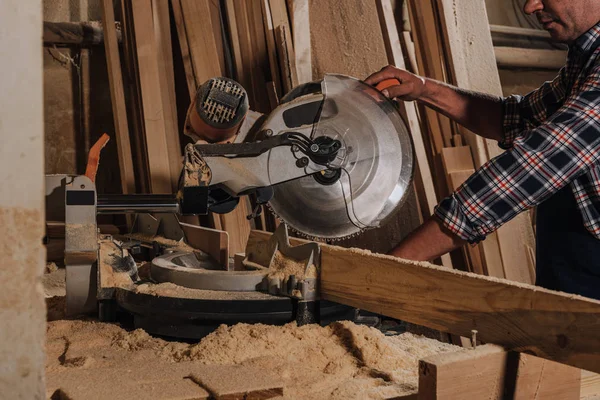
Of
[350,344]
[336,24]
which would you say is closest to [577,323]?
[350,344]

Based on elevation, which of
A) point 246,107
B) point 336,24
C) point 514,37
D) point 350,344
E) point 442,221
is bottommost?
point 350,344

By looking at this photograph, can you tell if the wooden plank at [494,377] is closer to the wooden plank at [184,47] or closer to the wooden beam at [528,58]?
the wooden plank at [184,47]

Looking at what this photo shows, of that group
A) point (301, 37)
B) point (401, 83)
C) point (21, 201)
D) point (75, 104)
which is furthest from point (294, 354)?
point (75, 104)

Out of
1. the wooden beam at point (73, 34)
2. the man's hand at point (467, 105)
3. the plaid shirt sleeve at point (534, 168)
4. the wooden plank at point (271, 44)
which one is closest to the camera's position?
the plaid shirt sleeve at point (534, 168)

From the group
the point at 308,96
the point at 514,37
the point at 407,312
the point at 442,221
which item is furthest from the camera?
the point at 514,37

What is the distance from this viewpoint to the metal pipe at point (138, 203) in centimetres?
199

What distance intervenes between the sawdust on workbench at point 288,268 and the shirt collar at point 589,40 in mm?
1063

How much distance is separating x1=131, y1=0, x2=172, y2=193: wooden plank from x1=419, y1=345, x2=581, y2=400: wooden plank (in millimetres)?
2592

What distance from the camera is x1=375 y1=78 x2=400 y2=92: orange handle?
2.26 meters

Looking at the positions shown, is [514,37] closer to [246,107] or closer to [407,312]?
[246,107]

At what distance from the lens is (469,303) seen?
134 centimetres

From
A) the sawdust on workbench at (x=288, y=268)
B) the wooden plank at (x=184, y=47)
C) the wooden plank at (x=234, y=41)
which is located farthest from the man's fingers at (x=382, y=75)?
the wooden plank at (x=184, y=47)

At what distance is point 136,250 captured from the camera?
2215 mm

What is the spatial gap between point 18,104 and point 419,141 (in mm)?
2776
